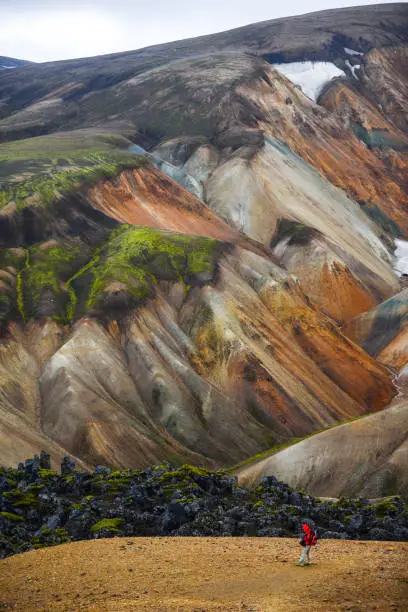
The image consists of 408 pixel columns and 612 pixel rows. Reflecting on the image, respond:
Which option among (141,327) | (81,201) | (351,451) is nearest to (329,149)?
(81,201)

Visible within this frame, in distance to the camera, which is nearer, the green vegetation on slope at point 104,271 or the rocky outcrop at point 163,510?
the rocky outcrop at point 163,510

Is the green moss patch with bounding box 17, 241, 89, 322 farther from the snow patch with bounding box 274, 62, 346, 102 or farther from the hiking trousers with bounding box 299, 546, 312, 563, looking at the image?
the snow patch with bounding box 274, 62, 346, 102

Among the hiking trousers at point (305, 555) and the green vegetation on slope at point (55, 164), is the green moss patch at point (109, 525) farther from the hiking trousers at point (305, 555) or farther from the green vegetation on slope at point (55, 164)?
the green vegetation on slope at point (55, 164)

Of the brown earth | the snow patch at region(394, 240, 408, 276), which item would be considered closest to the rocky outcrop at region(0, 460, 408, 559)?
the brown earth

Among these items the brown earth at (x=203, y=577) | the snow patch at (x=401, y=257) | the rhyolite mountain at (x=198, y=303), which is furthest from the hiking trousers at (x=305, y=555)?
the snow patch at (x=401, y=257)

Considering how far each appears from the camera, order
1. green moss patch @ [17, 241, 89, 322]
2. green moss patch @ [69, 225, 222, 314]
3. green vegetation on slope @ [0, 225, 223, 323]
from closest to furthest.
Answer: green moss patch @ [17, 241, 89, 322] → green vegetation on slope @ [0, 225, 223, 323] → green moss patch @ [69, 225, 222, 314]

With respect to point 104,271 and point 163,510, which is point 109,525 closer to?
point 163,510
